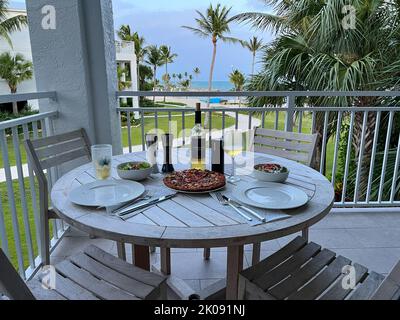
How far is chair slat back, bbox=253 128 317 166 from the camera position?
73.4 inches

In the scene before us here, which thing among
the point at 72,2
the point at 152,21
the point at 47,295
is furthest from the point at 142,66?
the point at 47,295

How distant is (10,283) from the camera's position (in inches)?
26.3

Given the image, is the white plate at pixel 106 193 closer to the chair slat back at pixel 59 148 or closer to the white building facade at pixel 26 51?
the chair slat back at pixel 59 148

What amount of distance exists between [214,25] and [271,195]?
1606cm

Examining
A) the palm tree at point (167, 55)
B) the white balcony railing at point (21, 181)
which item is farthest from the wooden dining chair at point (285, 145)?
the palm tree at point (167, 55)

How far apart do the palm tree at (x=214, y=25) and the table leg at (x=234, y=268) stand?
1508 centimetres

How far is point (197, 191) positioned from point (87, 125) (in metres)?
1.46

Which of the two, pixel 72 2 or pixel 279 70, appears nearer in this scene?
pixel 72 2

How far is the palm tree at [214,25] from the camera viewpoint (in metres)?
15.0

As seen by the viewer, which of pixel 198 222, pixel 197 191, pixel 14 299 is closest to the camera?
pixel 14 299

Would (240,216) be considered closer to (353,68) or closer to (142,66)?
(353,68)

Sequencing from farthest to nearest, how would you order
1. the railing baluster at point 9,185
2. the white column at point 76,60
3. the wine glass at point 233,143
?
the white column at point 76,60
the railing baluster at point 9,185
the wine glass at point 233,143

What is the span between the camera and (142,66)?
23562mm

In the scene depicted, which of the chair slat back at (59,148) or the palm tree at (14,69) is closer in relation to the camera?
the chair slat back at (59,148)
